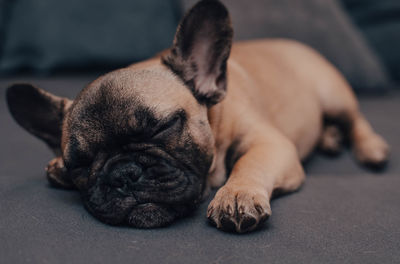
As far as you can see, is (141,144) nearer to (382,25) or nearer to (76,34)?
(76,34)

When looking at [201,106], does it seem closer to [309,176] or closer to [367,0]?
[309,176]

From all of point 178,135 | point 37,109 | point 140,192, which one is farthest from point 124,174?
→ point 37,109

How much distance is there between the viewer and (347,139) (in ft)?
6.94

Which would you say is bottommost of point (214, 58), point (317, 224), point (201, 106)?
point (317, 224)

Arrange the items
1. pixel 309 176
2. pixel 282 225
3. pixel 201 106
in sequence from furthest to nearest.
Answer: pixel 309 176 < pixel 201 106 < pixel 282 225

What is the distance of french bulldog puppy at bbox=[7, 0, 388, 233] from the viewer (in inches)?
40.1

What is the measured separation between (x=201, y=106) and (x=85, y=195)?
40 centimetres

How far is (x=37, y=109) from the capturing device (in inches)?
52.9

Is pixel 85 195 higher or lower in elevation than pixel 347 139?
higher

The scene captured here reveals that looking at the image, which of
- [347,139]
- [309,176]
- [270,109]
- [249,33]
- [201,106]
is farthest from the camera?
[249,33]

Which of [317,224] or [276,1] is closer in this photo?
[317,224]

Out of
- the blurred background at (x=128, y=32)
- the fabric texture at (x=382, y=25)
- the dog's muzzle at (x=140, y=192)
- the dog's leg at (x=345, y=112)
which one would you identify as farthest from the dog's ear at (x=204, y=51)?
the fabric texture at (x=382, y=25)

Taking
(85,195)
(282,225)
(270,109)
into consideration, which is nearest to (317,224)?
(282,225)

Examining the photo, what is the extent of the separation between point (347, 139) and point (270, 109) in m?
0.61
